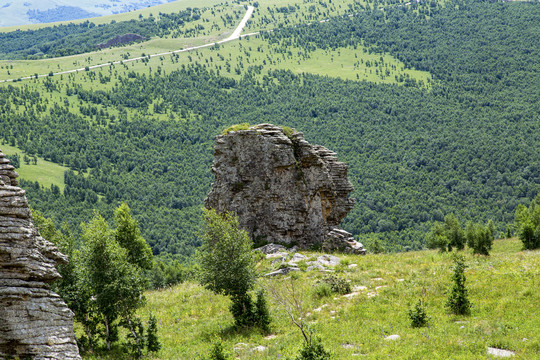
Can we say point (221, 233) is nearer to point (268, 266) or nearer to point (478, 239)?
point (268, 266)

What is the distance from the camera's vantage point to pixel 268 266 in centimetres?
3947

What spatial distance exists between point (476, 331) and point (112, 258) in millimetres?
20433

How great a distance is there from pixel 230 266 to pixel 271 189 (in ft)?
65.9

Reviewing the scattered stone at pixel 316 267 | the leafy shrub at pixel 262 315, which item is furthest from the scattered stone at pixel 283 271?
the leafy shrub at pixel 262 315

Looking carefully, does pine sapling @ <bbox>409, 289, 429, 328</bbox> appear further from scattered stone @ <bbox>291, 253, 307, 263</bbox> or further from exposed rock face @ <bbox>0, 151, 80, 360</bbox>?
scattered stone @ <bbox>291, 253, 307, 263</bbox>

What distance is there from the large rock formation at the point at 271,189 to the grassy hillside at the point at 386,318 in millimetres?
10534

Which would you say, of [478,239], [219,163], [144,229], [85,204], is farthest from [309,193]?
[85,204]

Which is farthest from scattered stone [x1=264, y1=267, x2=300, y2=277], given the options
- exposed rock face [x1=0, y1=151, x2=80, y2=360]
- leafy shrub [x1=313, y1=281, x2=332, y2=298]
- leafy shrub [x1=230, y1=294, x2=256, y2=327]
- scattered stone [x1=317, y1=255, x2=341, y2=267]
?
exposed rock face [x1=0, y1=151, x2=80, y2=360]

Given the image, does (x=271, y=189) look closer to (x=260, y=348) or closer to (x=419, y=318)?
(x=260, y=348)

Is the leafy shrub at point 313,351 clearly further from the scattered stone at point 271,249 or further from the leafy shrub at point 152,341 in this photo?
the scattered stone at point 271,249

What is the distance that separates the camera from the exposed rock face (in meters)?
18.2

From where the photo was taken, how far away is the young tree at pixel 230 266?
2759 centimetres

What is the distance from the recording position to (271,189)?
47031mm

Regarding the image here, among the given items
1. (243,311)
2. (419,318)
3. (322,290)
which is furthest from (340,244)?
(419,318)
